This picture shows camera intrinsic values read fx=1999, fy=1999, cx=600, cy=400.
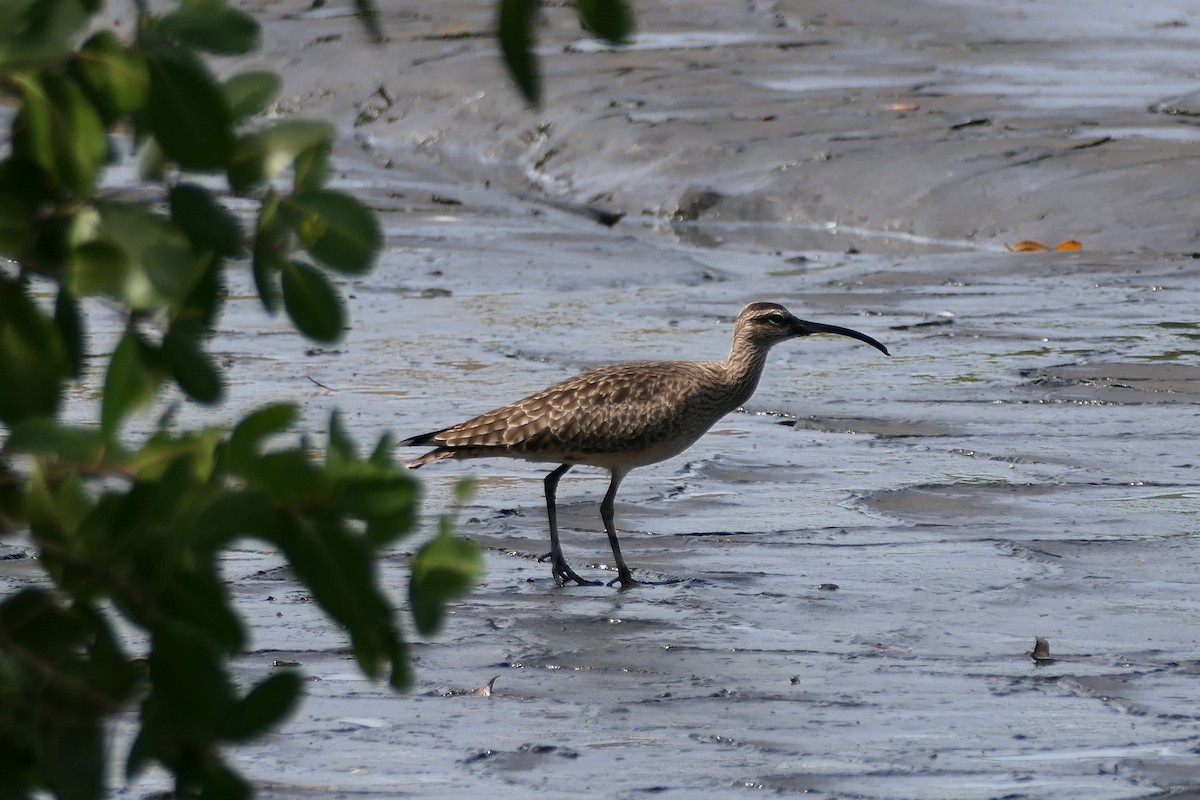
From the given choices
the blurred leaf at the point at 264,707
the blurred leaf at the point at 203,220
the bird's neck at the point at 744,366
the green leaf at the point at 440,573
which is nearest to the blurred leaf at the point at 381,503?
the green leaf at the point at 440,573

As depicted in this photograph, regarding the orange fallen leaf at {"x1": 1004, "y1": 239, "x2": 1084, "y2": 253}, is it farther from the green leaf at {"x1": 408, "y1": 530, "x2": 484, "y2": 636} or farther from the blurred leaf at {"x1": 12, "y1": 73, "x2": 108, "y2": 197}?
the blurred leaf at {"x1": 12, "y1": 73, "x2": 108, "y2": 197}

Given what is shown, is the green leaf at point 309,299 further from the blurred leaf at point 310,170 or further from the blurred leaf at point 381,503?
the blurred leaf at point 381,503

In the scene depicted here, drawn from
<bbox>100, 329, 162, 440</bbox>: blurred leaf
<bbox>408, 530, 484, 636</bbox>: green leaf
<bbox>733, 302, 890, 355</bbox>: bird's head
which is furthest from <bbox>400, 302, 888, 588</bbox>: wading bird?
<bbox>100, 329, 162, 440</bbox>: blurred leaf

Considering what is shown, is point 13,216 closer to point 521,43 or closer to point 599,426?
point 521,43

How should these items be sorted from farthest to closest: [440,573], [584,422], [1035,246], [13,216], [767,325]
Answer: [1035,246] < [767,325] < [584,422] < [440,573] < [13,216]

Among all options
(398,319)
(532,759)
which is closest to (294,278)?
(532,759)

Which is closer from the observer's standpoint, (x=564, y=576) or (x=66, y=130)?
(x=66, y=130)

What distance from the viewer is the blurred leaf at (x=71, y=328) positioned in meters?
1.88

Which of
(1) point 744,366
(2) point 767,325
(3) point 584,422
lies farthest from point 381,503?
(2) point 767,325

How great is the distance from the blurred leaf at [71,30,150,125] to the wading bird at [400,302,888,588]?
519 centimetres

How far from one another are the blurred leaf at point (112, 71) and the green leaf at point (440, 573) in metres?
0.49

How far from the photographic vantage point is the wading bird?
23.5 ft

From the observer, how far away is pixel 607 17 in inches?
68.1

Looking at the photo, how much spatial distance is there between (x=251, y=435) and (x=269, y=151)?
0.30m
